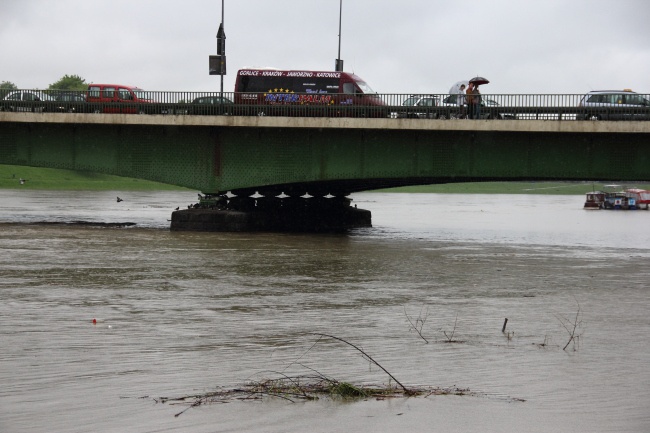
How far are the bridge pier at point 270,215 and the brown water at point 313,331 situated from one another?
268 inches

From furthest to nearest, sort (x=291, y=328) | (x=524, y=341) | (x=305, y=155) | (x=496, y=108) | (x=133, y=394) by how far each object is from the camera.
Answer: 1. (x=305, y=155)
2. (x=496, y=108)
3. (x=291, y=328)
4. (x=524, y=341)
5. (x=133, y=394)

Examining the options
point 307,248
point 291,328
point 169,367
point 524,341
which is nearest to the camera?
point 169,367

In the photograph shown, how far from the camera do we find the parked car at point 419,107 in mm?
39312

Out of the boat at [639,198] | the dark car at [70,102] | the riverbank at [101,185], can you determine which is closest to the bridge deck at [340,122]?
the dark car at [70,102]

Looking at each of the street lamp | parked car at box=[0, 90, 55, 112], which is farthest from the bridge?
the street lamp

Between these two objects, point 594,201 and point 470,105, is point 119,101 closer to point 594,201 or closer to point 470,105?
point 470,105

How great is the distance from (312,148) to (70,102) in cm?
1009

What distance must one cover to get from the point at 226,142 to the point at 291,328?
27047 mm

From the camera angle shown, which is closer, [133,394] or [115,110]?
[133,394]

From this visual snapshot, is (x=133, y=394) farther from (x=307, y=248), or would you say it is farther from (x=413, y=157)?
(x=413, y=157)

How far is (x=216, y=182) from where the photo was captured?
139 ft

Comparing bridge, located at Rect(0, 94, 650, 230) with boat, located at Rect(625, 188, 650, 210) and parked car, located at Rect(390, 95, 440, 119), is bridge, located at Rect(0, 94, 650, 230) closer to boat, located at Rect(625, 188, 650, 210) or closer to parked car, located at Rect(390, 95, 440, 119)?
parked car, located at Rect(390, 95, 440, 119)

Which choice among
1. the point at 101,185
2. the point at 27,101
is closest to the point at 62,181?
the point at 101,185

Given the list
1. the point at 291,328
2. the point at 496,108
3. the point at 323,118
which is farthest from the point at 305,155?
the point at 291,328
